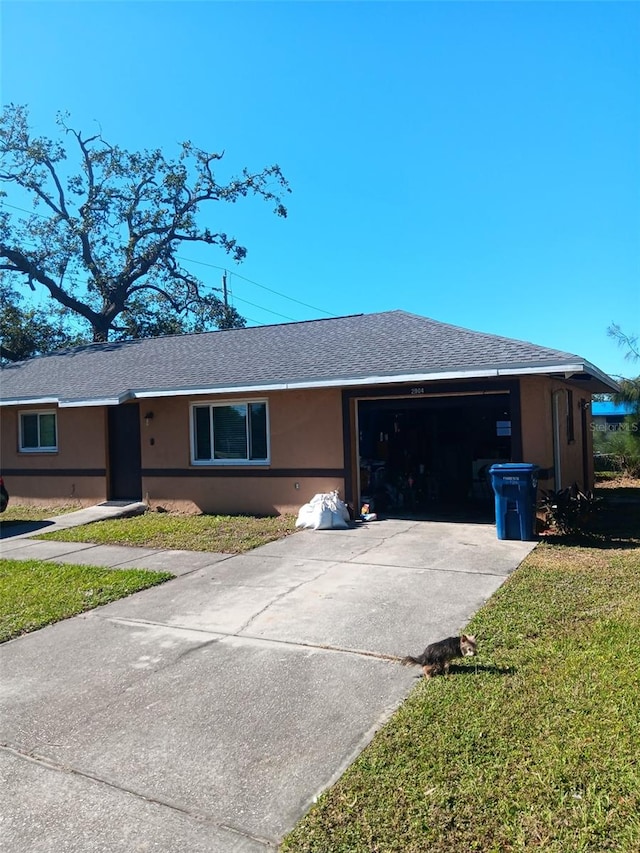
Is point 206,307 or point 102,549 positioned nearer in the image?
point 102,549

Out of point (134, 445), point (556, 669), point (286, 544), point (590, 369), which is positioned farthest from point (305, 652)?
point (134, 445)

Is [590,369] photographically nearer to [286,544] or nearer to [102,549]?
[286,544]

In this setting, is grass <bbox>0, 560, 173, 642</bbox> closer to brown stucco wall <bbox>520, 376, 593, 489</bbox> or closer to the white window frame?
the white window frame

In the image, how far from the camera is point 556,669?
418cm

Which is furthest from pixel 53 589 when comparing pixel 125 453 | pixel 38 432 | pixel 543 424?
pixel 38 432

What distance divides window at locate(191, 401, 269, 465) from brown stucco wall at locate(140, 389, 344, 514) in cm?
18

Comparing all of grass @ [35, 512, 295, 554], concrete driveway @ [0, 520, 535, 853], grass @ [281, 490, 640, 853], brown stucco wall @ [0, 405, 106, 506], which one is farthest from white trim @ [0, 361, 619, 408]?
grass @ [281, 490, 640, 853]

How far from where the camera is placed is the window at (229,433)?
12273 mm

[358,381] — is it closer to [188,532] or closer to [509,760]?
[188,532]

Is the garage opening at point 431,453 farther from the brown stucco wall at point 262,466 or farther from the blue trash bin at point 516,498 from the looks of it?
the blue trash bin at point 516,498

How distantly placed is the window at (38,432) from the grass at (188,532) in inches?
159

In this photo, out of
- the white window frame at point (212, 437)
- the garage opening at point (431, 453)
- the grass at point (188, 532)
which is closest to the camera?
the grass at point (188, 532)

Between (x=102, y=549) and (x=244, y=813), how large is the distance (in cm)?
717

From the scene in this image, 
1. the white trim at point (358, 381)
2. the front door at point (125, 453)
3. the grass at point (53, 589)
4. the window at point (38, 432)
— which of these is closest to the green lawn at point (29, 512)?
the front door at point (125, 453)
